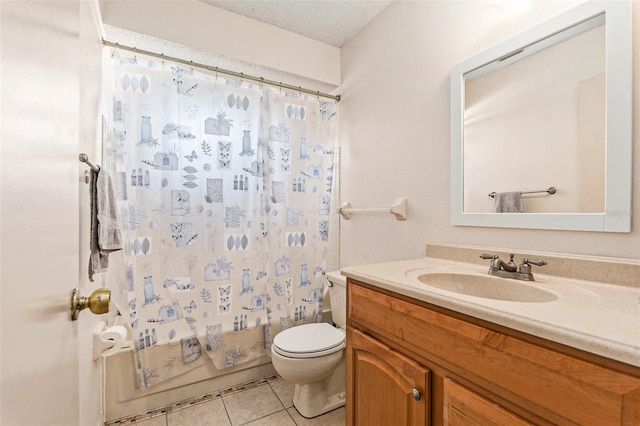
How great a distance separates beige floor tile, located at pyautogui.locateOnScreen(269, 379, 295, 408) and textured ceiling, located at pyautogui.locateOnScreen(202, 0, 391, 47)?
243 cm

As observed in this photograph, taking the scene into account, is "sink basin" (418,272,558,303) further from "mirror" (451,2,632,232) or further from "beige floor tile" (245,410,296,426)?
"beige floor tile" (245,410,296,426)

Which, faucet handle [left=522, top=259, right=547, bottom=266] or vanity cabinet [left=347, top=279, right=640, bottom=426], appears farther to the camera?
faucet handle [left=522, top=259, right=547, bottom=266]

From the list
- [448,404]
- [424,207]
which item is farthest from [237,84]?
[448,404]

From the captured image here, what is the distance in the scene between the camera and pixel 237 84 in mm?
1952

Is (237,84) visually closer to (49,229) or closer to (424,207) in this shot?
(424,207)

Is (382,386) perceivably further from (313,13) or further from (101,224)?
(313,13)

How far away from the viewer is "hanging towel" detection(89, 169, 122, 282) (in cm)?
115

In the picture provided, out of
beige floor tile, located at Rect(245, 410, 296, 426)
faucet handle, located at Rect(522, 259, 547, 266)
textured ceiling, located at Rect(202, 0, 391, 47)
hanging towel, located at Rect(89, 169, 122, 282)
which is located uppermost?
textured ceiling, located at Rect(202, 0, 391, 47)

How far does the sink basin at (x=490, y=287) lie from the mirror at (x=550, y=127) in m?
0.27

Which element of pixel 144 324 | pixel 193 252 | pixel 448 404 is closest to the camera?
pixel 448 404

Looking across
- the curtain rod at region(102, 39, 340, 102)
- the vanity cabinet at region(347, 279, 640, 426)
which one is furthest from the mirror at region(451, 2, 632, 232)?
the curtain rod at region(102, 39, 340, 102)

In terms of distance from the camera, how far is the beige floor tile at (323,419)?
165cm

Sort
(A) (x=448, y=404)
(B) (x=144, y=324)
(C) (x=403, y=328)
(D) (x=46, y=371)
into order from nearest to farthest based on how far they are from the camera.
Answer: (D) (x=46, y=371), (A) (x=448, y=404), (C) (x=403, y=328), (B) (x=144, y=324)

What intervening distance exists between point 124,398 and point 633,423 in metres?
2.14
